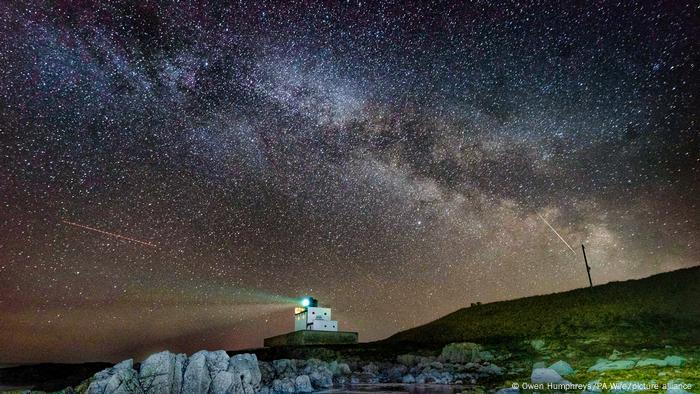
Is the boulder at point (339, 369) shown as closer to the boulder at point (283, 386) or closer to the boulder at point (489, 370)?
the boulder at point (283, 386)

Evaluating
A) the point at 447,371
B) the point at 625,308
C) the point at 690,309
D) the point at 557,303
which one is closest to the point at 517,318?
the point at 557,303

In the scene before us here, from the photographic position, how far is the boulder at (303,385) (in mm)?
34438

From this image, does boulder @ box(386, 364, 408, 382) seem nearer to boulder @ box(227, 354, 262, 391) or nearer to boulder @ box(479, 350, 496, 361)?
boulder @ box(479, 350, 496, 361)

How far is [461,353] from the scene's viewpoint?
156ft

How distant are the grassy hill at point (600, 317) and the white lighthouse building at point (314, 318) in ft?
56.0

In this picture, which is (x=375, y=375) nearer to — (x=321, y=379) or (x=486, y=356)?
(x=321, y=379)

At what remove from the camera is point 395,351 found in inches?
2237

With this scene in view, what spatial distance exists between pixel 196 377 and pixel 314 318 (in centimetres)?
5900

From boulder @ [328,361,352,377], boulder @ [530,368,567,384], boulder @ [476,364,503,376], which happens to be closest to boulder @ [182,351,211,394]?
boulder @ [328,361,352,377]

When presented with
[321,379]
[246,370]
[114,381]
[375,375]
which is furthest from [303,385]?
[114,381]

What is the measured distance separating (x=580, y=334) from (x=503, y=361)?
16638mm

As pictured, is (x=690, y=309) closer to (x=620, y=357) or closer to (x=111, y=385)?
(x=620, y=357)

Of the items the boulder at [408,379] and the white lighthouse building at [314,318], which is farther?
the white lighthouse building at [314,318]

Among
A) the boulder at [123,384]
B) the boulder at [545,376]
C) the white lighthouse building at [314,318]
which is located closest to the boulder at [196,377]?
the boulder at [123,384]
